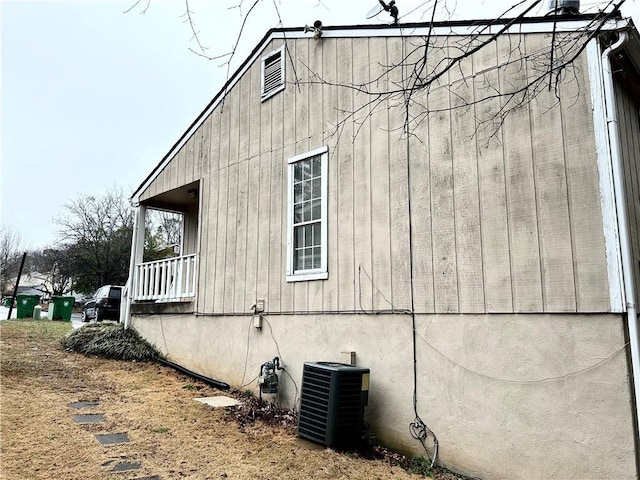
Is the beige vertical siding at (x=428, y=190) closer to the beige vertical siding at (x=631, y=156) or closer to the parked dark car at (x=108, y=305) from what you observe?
the beige vertical siding at (x=631, y=156)

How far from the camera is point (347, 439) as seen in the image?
4.60 meters

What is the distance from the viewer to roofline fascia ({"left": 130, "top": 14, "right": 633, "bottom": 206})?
4.02 metres

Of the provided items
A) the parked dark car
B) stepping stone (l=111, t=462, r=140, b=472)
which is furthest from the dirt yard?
the parked dark car

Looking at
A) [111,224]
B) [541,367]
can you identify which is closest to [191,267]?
[541,367]

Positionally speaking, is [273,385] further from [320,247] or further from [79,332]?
[79,332]

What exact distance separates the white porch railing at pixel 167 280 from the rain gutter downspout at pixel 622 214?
6.56m

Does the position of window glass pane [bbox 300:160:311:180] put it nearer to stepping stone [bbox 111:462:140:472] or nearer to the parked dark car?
stepping stone [bbox 111:462:140:472]

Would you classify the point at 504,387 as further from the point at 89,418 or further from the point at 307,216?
the point at 89,418

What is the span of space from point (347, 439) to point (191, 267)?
5057mm

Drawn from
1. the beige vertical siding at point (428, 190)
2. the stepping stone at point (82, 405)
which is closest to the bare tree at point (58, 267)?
the stepping stone at point (82, 405)

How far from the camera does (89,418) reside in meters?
5.29

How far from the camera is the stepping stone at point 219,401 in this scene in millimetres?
6078

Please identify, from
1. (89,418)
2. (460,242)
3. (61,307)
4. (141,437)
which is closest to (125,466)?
(141,437)

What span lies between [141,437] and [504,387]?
3.73 m
